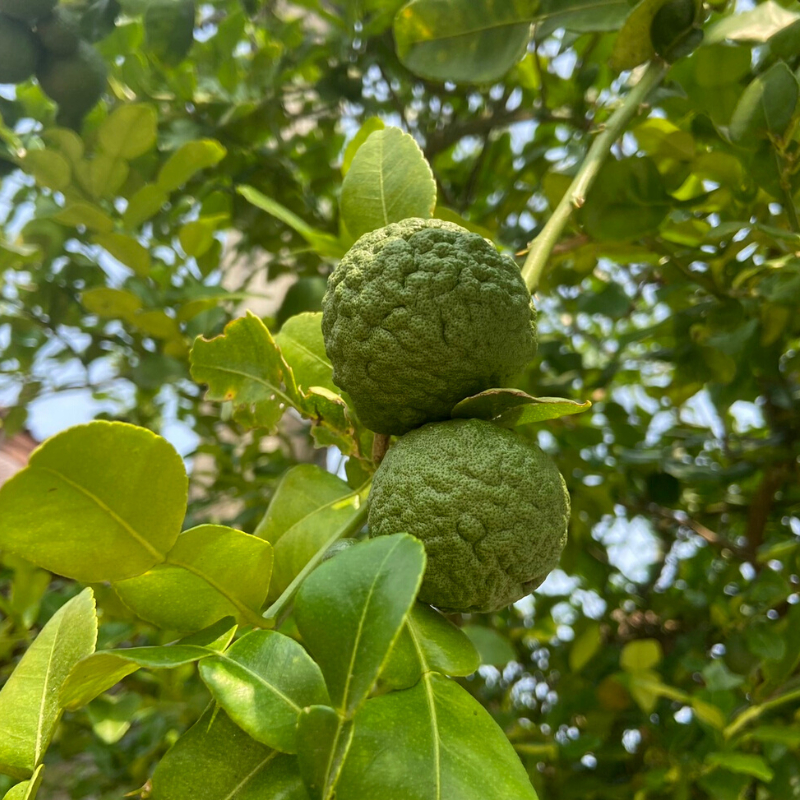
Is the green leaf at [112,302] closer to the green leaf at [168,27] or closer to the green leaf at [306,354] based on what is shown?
the green leaf at [168,27]

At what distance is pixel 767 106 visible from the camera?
0.85 m

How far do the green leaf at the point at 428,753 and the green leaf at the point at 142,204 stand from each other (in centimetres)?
100

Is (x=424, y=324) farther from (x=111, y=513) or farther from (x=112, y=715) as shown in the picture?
(x=112, y=715)

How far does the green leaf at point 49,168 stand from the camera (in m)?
1.19

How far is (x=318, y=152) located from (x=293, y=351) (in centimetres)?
114

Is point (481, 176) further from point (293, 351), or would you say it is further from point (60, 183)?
point (293, 351)

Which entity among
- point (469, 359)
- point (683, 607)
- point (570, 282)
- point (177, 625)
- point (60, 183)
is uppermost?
point (60, 183)

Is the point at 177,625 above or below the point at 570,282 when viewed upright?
above

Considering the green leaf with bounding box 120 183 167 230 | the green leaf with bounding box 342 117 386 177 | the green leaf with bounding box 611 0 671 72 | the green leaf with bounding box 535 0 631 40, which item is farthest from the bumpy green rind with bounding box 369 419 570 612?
the green leaf with bounding box 120 183 167 230

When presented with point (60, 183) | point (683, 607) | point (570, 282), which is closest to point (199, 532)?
point (60, 183)

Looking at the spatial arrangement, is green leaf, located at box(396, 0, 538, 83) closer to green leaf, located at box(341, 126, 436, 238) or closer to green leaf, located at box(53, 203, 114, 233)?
Answer: green leaf, located at box(341, 126, 436, 238)

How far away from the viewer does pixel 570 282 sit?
4.75 feet

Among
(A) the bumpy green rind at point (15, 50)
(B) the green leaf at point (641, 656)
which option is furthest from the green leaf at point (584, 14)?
(B) the green leaf at point (641, 656)

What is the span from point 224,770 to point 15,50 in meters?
1.09
